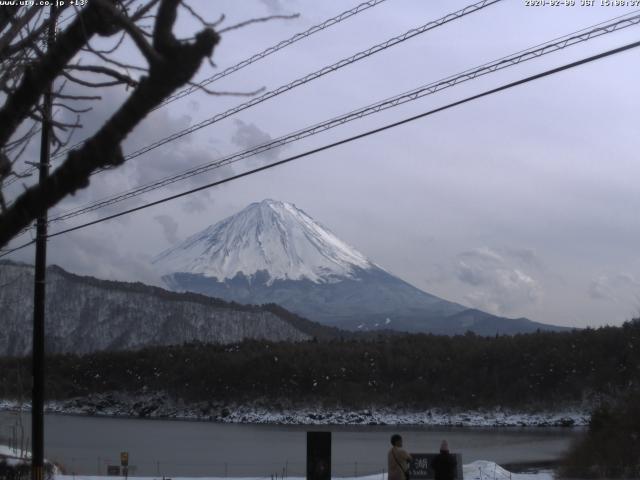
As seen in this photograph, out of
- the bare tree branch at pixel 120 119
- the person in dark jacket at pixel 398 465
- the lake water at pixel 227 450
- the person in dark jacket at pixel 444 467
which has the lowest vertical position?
the lake water at pixel 227 450

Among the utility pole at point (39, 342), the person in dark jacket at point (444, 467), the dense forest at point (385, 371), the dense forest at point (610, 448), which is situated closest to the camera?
the person in dark jacket at point (444, 467)

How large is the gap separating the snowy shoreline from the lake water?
17451 mm

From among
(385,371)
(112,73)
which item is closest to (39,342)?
(112,73)

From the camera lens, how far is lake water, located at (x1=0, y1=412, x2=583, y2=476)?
43.8 metres

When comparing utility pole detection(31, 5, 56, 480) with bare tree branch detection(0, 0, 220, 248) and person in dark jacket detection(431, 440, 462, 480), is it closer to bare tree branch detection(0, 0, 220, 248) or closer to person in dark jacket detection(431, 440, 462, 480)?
person in dark jacket detection(431, 440, 462, 480)

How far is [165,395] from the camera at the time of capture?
12481 cm

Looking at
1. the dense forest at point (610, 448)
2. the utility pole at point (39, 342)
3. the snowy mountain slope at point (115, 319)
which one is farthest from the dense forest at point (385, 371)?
the utility pole at point (39, 342)

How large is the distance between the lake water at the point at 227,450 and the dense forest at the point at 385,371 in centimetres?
2362

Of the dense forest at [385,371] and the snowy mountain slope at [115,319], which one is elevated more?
the snowy mountain slope at [115,319]

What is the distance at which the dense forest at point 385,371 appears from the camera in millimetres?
109500

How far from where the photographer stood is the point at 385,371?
124 metres

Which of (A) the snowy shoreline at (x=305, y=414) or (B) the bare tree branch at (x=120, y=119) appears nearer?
(B) the bare tree branch at (x=120, y=119)

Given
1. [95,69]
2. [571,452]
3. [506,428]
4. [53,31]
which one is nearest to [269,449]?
[571,452]

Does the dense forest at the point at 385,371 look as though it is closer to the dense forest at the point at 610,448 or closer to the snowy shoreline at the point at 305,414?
the snowy shoreline at the point at 305,414
